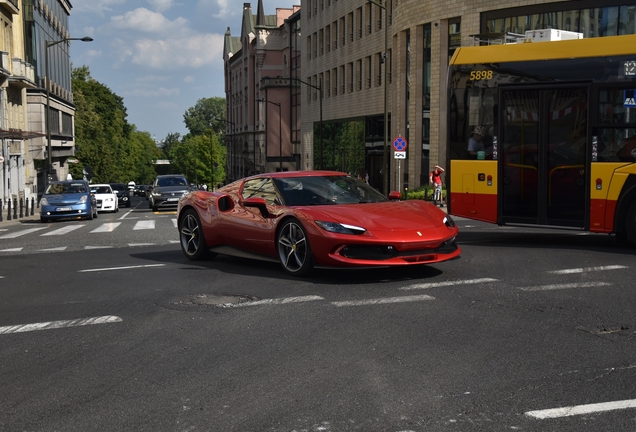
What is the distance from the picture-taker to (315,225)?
398 inches

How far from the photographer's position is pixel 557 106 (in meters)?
13.9

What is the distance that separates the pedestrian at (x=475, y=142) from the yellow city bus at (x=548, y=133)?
0.02 meters

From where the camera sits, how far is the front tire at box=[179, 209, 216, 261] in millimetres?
12656

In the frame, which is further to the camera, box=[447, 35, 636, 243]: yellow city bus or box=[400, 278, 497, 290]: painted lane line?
box=[447, 35, 636, 243]: yellow city bus

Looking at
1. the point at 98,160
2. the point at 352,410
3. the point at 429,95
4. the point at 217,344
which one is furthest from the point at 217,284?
the point at 98,160

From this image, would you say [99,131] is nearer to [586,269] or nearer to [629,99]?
[629,99]

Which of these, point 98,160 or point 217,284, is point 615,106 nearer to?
point 217,284

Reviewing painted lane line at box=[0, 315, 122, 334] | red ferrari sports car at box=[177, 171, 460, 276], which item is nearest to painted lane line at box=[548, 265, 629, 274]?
red ferrari sports car at box=[177, 171, 460, 276]

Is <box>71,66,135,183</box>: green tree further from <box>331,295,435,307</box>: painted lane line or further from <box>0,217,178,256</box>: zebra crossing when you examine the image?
<box>331,295,435,307</box>: painted lane line

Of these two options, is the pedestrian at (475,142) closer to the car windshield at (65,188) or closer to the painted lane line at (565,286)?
the painted lane line at (565,286)

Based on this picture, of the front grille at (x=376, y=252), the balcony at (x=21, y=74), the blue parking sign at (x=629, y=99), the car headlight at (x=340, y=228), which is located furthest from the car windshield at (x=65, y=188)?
the front grille at (x=376, y=252)

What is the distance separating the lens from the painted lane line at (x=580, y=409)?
4.77m

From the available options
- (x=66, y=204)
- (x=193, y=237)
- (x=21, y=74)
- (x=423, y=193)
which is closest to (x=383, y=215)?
(x=193, y=237)

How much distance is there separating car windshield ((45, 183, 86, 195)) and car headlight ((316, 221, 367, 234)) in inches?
940
